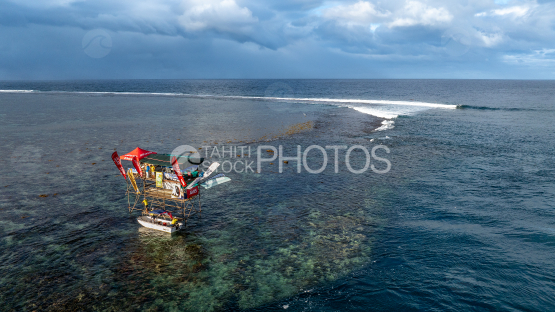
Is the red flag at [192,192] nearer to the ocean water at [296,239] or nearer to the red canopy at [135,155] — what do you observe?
the ocean water at [296,239]

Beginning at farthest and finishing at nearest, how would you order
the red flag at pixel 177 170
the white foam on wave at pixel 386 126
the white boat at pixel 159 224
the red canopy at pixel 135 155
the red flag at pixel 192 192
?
the white foam on wave at pixel 386 126 → the red canopy at pixel 135 155 → the white boat at pixel 159 224 → the red flag at pixel 192 192 → the red flag at pixel 177 170

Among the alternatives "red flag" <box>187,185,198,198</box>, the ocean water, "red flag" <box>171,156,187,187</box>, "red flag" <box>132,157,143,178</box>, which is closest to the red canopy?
"red flag" <box>132,157,143,178</box>

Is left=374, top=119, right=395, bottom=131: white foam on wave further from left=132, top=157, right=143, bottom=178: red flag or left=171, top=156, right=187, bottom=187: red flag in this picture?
left=132, top=157, right=143, bottom=178: red flag

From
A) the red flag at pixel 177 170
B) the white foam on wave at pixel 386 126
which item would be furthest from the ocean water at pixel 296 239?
the white foam on wave at pixel 386 126

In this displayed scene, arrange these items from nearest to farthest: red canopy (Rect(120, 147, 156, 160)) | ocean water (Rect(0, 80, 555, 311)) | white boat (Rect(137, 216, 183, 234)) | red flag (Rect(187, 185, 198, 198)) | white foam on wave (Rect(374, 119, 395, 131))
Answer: ocean water (Rect(0, 80, 555, 311)), red flag (Rect(187, 185, 198, 198)), white boat (Rect(137, 216, 183, 234)), red canopy (Rect(120, 147, 156, 160)), white foam on wave (Rect(374, 119, 395, 131))

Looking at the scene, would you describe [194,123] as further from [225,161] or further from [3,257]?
[3,257]

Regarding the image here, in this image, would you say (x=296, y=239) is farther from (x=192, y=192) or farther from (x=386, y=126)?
(x=386, y=126)

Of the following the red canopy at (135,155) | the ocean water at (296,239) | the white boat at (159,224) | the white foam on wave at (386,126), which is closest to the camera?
the ocean water at (296,239)

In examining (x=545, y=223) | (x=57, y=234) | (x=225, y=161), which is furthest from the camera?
(x=225, y=161)

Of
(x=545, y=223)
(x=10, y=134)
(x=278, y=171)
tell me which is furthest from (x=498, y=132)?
(x=10, y=134)
